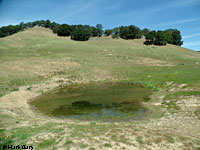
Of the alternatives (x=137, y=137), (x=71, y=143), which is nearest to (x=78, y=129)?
(x=71, y=143)

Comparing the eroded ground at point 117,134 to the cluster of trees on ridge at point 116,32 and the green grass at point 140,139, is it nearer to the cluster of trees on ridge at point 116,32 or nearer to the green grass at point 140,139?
the green grass at point 140,139

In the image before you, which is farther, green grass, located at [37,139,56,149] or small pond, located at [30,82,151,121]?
small pond, located at [30,82,151,121]

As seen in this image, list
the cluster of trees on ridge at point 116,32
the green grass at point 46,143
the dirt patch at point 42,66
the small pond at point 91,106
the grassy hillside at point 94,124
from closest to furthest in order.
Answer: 1. the green grass at point 46,143
2. the grassy hillside at point 94,124
3. the small pond at point 91,106
4. the dirt patch at point 42,66
5. the cluster of trees on ridge at point 116,32

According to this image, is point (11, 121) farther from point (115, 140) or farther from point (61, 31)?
point (61, 31)

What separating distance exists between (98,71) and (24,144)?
38.5 metres

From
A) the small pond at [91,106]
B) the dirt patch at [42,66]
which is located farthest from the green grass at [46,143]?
the dirt patch at [42,66]

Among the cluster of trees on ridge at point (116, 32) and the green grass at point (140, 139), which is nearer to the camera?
the green grass at point (140, 139)

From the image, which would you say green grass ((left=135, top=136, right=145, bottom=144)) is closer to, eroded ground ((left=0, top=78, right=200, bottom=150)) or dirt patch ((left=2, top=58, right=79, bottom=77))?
eroded ground ((left=0, top=78, right=200, bottom=150))

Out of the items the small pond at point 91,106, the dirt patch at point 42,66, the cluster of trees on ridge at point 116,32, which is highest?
the cluster of trees on ridge at point 116,32

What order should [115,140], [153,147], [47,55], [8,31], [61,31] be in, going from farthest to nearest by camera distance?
[8,31]
[61,31]
[47,55]
[115,140]
[153,147]

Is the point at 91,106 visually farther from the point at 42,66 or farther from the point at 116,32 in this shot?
the point at 116,32

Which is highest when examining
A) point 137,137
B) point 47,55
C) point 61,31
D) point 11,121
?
point 61,31

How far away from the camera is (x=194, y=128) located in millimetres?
13430

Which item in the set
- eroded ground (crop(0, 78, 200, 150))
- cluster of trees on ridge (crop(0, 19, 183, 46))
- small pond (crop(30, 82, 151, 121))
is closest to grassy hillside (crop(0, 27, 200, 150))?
eroded ground (crop(0, 78, 200, 150))
